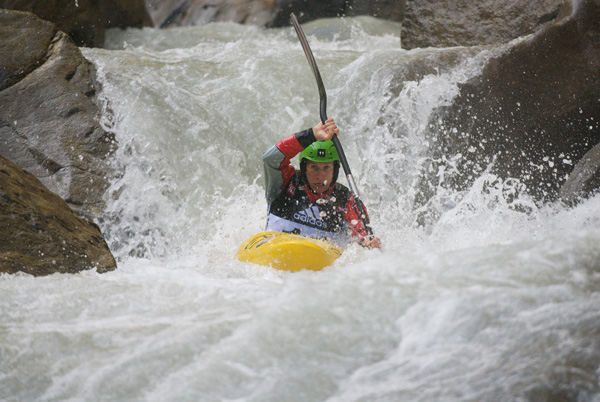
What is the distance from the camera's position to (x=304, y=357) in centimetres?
203

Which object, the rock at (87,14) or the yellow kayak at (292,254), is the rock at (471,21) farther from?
the rock at (87,14)

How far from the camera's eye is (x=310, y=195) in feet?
13.5

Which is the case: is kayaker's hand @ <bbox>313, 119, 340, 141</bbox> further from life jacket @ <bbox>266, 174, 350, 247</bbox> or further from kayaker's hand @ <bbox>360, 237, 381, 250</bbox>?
kayaker's hand @ <bbox>360, 237, 381, 250</bbox>

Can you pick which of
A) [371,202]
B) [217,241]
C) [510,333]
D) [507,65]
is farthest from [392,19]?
[510,333]

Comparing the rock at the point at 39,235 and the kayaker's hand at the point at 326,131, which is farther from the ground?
the kayaker's hand at the point at 326,131

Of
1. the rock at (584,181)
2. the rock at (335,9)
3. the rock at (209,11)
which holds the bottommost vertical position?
the rock at (584,181)

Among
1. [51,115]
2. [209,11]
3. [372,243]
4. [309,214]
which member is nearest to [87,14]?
[209,11]

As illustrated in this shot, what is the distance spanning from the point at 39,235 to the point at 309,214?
1838 mm

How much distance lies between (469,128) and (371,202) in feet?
3.99

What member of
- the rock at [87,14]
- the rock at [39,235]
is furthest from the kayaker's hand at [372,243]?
the rock at [87,14]

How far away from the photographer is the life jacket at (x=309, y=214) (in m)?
4.00

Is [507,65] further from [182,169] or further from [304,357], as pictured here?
[304,357]

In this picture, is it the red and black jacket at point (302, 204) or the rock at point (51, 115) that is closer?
the red and black jacket at point (302, 204)

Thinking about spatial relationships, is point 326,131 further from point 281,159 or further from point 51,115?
point 51,115
